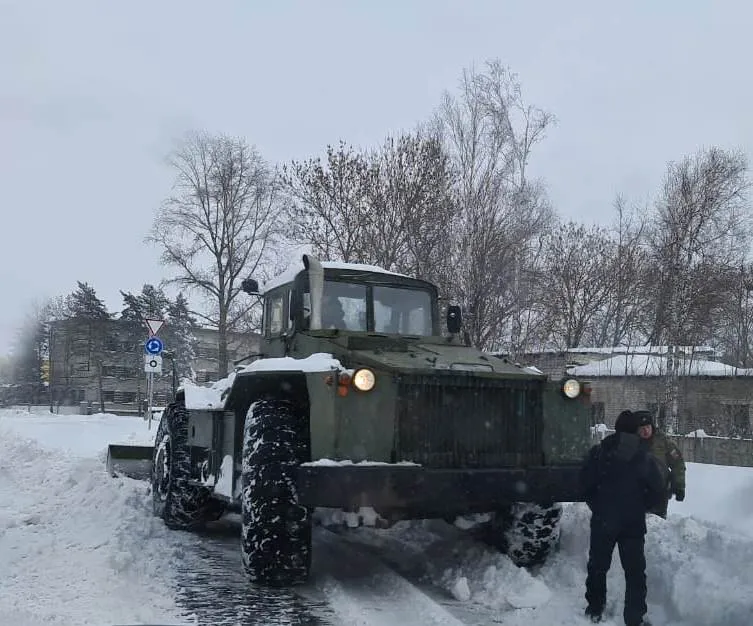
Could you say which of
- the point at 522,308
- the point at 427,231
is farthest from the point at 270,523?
the point at 522,308

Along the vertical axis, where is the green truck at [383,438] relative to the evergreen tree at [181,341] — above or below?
below

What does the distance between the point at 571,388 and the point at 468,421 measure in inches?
35.7

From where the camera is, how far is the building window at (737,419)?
2111cm

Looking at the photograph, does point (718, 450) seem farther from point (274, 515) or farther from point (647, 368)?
point (274, 515)

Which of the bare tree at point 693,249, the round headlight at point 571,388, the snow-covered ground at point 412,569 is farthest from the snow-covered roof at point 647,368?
the round headlight at point 571,388

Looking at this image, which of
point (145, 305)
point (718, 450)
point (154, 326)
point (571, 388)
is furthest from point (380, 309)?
point (145, 305)

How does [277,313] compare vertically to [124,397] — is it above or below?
above

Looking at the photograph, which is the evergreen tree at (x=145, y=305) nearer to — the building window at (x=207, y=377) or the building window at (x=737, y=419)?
the building window at (x=207, y=377)

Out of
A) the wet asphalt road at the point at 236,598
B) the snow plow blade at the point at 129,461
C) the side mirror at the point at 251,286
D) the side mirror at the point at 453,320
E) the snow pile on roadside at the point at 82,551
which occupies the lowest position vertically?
the wet asphalt road at the point at 236,598

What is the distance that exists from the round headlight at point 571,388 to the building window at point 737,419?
1573 centimetres

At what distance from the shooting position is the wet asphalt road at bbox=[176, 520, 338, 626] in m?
5.25

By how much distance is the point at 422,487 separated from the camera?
5.65 meters

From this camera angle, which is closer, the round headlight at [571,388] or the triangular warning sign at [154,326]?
the round headlight at [571,388]

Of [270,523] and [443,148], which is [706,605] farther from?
[443,148]
